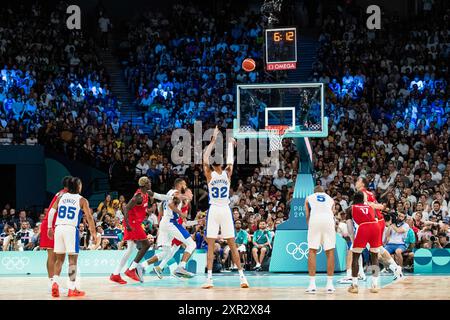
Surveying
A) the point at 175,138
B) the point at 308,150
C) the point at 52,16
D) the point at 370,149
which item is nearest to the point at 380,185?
the point at 370,149

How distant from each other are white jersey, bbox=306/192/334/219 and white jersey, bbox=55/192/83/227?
13.0ft

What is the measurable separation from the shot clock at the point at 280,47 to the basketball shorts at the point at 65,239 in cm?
642

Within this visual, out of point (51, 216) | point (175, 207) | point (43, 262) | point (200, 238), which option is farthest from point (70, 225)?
point (200, 238)

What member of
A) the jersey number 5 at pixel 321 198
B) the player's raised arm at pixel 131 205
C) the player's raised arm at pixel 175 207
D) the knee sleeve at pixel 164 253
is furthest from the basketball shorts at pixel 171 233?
the jersey number 5 at pixel 321 198

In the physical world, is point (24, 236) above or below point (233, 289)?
above

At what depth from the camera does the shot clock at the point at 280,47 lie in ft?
59.5

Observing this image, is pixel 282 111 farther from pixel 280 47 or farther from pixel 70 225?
pixel 70 225

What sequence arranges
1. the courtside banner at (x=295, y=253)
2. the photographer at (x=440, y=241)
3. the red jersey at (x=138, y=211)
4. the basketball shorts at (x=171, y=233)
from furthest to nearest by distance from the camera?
the photographer at (x=440, y=241), the courtside banner at (x=295, y=253), the basketball shorts at (x=171, y=233), the red jersey at (x=138, y=211)

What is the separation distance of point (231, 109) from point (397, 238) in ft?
32.6

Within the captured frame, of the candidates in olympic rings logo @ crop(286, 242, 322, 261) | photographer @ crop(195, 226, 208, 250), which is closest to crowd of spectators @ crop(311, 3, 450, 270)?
olympic rings logo @ crop(286, 242, 322, 261)

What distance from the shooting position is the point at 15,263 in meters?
20.7

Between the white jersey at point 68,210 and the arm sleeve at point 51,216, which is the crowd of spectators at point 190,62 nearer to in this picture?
the arm sleeve at point 51,216
